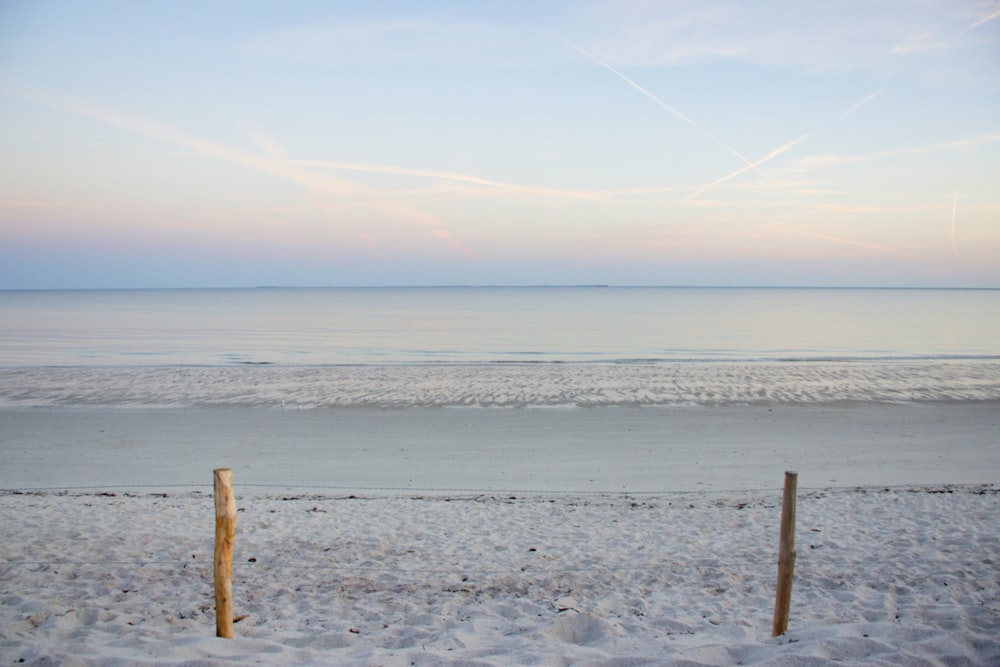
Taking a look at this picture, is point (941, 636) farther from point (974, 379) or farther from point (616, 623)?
point (974, 379)

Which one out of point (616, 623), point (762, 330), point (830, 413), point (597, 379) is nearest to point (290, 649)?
point (616, 623)

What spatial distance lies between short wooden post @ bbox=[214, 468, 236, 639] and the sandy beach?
0.17 metres

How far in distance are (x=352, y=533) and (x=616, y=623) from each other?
3913mm

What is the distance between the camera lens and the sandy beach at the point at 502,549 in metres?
5.42

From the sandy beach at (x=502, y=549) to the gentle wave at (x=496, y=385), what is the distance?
5.12 meters

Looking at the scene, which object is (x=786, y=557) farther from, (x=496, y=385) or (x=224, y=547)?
(x=496, y=385)

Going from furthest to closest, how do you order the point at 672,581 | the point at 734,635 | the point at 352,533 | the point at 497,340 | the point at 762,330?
the point at 762,330, the point at 497,340, the point at 352,533, the point at 672,581, the point at 734,635

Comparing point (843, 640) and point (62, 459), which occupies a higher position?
point (843, 640)

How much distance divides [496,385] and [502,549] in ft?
51.6

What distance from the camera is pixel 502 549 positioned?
8.06 m

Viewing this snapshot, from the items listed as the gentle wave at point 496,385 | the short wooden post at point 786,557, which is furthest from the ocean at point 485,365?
the short wooden post at point 786,557

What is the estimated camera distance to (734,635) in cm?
574

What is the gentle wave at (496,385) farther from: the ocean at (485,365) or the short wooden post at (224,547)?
the short wooden post at (224,547)

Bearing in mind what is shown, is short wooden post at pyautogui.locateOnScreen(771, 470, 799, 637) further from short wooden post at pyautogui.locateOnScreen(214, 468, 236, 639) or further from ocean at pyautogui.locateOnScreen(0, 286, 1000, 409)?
ocean at pyautogui.locateOnScreen(0, 286, 1000, 409)
